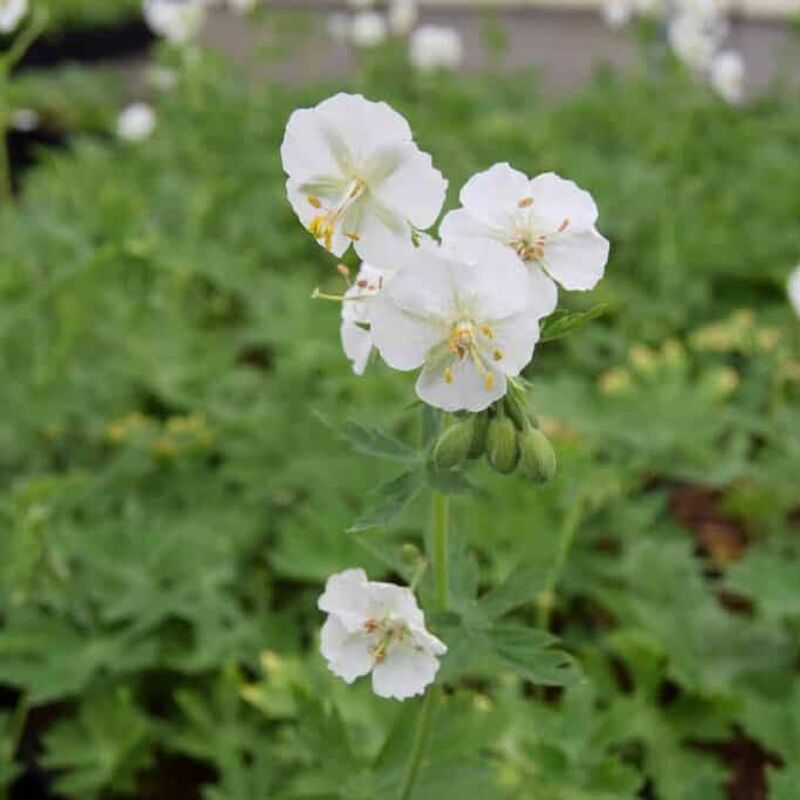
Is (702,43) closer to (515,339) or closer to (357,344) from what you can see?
(357,344)

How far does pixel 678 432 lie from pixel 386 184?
1.40 metres

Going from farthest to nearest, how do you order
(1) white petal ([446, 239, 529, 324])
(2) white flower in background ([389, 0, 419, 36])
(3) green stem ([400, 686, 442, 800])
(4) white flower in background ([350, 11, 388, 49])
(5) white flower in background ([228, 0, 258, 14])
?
(2) white flower in background ([389, 0, 419, 36]) < (4) white flower in background ([350, 11, 388, 49]) < (5) white flower in background ([228, 0, 258, 14]) < (3) green stem ([400, 686, 442, 800]) < (1) white petal ([446, 239, 529, 324])

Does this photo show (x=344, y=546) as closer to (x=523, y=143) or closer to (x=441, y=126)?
(x=523, y=143)

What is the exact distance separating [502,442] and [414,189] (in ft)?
0.69

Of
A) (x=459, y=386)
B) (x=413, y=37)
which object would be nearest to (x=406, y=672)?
(x=459, y=386)

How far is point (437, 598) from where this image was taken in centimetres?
121

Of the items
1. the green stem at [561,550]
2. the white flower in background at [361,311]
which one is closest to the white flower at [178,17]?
the green stem at [561,550]

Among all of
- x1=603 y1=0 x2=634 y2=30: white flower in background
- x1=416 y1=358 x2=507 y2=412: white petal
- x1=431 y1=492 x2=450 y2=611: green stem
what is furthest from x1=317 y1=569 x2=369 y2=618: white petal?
x1=603 y1=0 x2=634 y2=30: white flower in background

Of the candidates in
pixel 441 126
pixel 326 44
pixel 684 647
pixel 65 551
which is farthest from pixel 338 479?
pixel 326 44

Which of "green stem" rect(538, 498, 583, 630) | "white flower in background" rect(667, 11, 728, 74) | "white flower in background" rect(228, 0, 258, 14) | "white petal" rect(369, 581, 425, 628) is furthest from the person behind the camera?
"white flower in background" rect(228, 0, 258, 14)

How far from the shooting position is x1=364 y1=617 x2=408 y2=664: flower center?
107 cm

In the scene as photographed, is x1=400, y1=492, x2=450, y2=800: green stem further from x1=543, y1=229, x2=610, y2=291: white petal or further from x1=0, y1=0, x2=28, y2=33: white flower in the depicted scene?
x1=0, y1=0, x2=28, y2=33: white flower

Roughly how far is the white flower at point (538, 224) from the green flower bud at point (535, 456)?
0.11m

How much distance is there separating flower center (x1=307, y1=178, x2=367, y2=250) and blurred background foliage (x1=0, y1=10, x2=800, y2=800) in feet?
1.08
